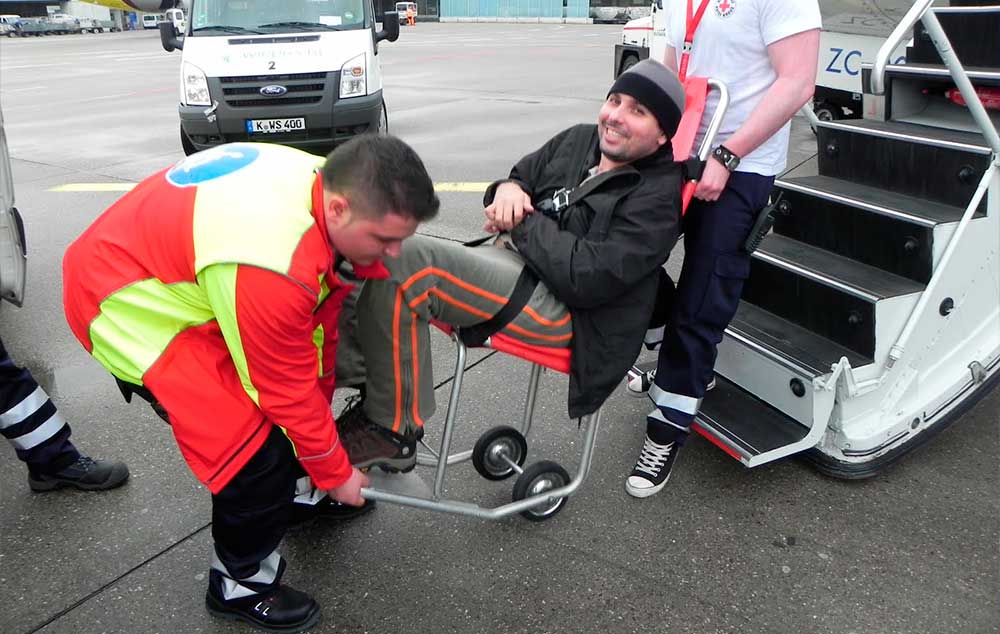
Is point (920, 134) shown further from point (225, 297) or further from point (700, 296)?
point (225, 297)

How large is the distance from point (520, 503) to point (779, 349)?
3.82 ft

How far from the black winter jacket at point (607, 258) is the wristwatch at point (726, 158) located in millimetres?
161

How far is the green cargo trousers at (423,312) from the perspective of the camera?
196 cm

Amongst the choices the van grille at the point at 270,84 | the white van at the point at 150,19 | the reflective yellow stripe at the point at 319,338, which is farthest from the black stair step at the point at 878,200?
the white van at the point at 150,19

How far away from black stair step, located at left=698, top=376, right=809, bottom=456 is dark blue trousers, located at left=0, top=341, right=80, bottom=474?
2.32m

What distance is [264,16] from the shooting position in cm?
763

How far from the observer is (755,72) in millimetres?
2424

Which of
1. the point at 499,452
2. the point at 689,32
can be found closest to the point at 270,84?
the point at 689,32

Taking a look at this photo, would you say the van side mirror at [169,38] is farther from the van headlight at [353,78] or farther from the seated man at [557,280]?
the seated man at [557,280]

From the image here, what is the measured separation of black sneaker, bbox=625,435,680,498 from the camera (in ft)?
8.93

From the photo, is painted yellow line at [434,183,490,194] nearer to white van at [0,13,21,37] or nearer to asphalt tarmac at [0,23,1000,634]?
asphalt tarmac at [0,23,1000,634]

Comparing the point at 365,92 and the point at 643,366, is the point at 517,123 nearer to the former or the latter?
the point at 365,92

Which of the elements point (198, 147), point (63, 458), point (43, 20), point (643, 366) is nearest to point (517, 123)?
point (198, 147)

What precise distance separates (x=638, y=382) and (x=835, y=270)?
3.09 feet
